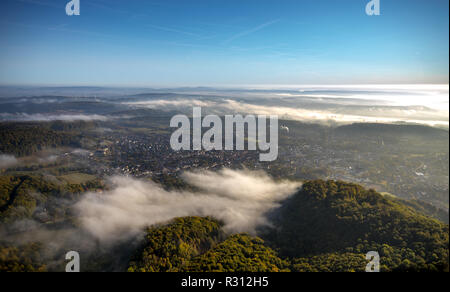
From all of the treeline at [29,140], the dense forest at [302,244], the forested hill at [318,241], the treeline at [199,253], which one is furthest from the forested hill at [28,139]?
the forested hill at [318,241]

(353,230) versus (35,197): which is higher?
(353,230)

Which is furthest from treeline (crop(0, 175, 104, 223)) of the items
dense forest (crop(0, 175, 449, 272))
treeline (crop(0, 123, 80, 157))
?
treeline (crop(0, 123, 80, 157))

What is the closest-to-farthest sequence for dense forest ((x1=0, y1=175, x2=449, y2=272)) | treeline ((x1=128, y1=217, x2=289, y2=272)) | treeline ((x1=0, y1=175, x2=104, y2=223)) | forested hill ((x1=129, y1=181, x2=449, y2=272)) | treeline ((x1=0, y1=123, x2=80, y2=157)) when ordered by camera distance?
1. forested hill ((x1=129, y1=181, x2=449, y2=272))
2. dense forest ((x1=0, y1=175, x2=449, y2=272))
3. treeline ((x1=128, y1=217, x2=289, y2=272))
4. treeline ((x1=0, y1=175, x2=104, y2=223))
5. treeline ((x1=0, y1=123, x2=80, y2=157))

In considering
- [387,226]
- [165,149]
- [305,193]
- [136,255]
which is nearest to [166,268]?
[136,255]

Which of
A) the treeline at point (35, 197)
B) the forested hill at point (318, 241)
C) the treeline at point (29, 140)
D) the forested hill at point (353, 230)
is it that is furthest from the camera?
the treeline at point (29, 140)

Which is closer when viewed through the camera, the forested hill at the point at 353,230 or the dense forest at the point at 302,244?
the forested hill at the point at 353,230

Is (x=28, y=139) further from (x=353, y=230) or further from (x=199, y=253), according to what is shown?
(x=353, y=230)

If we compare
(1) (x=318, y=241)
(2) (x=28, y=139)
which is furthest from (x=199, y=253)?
(2) (x=28, y=139)

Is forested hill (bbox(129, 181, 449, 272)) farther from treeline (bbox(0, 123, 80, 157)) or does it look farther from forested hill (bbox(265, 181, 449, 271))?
treeline (bbox(0, 123, 80, 157))

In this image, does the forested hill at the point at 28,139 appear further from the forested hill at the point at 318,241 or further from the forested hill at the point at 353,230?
the forested hill at the point at 353,230

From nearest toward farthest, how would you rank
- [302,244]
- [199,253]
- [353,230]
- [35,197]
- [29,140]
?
[353,230]
[302,244]
[199,253]
[35,197]
[29,140]
